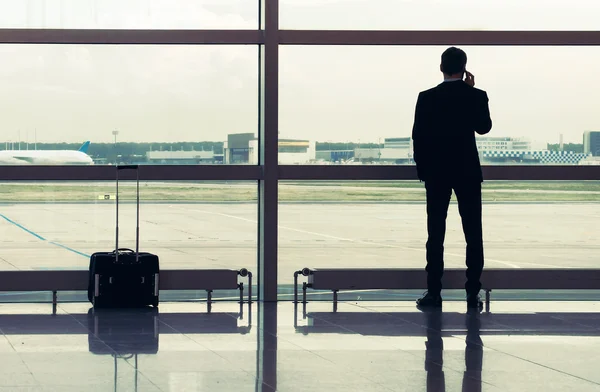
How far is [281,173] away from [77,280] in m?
1.57

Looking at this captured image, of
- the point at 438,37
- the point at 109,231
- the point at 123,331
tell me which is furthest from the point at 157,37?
the point at 109,231

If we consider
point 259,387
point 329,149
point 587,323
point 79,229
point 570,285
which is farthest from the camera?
point 79,229

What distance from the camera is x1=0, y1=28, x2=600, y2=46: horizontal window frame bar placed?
657cm

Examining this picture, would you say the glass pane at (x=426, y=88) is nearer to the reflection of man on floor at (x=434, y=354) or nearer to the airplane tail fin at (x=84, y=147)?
the airplane tail fin at (x=84, y=147)

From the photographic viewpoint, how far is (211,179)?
663cm

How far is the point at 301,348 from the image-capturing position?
4.75 metres

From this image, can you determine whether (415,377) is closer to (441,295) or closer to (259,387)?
(259,387)

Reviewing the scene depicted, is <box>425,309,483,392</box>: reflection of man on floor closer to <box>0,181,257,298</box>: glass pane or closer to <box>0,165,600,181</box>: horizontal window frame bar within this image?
<box>0,165,600,181</box>: horizontal window frame bar

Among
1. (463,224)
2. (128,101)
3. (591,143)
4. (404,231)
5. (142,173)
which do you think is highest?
(128,101)

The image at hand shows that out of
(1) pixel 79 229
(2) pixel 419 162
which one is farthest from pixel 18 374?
(1) pixel 79 229

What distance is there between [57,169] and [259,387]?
3236mm
